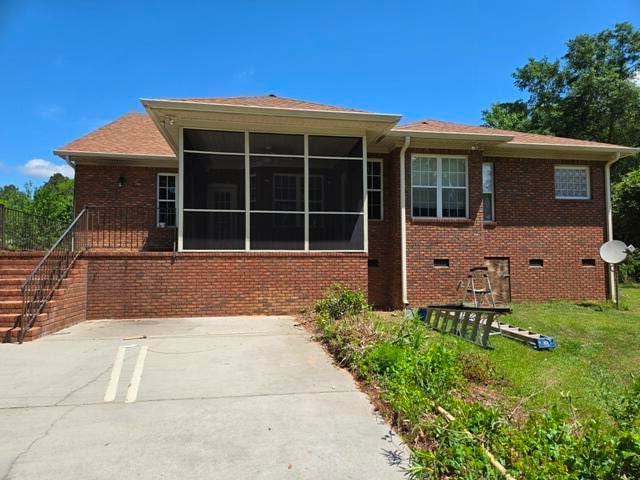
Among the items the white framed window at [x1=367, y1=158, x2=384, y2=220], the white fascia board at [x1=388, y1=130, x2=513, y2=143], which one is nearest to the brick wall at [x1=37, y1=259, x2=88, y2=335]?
the white framed window at [x1=367, y1=158, x2=384, y2=220]

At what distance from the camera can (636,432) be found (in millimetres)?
2824

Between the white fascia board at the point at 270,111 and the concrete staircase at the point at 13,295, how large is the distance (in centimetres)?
405

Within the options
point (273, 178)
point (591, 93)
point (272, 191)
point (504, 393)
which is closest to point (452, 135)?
point (273, 178)

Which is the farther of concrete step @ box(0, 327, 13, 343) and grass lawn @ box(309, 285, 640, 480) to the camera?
concrete step @ box(0, 327, 13, 343)

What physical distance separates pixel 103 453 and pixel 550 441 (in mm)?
3313

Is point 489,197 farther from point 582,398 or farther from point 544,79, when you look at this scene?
point 544,79

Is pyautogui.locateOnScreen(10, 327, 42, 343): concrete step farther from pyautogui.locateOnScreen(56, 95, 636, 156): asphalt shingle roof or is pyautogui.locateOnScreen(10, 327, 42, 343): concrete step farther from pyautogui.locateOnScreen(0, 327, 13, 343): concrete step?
pyautogui.locateOnScreen(56, 95, 636, 156): asphalt shingle roof

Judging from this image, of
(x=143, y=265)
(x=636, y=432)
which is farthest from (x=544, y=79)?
(x=636, y=432)

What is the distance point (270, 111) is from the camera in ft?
31.4

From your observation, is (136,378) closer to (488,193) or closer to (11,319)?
(11,319)

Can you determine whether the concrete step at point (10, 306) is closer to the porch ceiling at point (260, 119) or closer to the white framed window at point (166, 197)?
the porch ceiling at point (260, 119)

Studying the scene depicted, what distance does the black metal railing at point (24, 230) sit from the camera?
11328 millimetres

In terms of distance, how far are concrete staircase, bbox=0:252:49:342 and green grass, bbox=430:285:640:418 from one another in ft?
22.9

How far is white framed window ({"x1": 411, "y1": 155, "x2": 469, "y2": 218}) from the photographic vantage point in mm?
11820
